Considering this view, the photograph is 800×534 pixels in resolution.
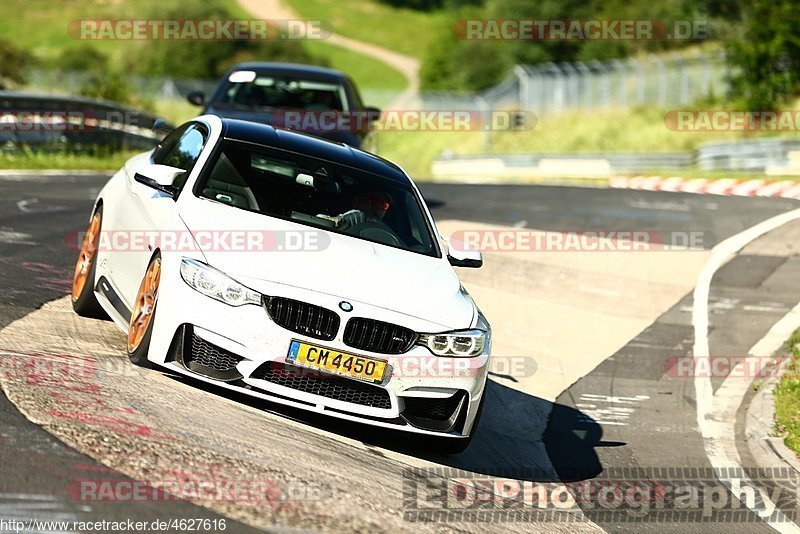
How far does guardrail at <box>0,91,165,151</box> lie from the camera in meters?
22.6

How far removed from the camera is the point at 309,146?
852 centimetres

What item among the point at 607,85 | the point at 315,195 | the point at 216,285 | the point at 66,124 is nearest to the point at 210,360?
the point at 216,285

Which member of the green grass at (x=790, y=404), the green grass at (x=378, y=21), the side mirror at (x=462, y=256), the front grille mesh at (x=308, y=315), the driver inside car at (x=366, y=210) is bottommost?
the green grass at (x=790, y=404)

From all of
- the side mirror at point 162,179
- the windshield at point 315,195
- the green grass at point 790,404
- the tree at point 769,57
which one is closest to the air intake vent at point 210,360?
the windshield at point 315,195

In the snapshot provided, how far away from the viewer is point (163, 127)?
966 cm

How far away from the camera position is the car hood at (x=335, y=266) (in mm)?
6906

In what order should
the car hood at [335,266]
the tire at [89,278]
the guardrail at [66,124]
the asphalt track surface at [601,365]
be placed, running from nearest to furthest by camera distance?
the asphalt track surface at [601,365] < the car hood at [335,266] < the tire at [89,278] < the guardrail at [66,124]

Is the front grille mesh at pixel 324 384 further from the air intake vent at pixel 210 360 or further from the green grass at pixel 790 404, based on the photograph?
the green grass at pixel 790 404

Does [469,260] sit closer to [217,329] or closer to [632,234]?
[217,329]

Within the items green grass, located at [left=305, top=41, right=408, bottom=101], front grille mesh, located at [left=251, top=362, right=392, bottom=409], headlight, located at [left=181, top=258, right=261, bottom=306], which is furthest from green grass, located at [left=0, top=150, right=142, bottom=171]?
green grass, located at [left=305, top=41, right=408, bottom=101]

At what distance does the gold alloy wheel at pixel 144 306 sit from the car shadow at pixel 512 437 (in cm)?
35

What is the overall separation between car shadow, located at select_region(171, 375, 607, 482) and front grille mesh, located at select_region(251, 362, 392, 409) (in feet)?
1.30

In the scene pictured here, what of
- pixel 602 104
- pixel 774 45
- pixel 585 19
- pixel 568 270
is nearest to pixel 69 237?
pixel 568 270

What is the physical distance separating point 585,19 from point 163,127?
7399cm
